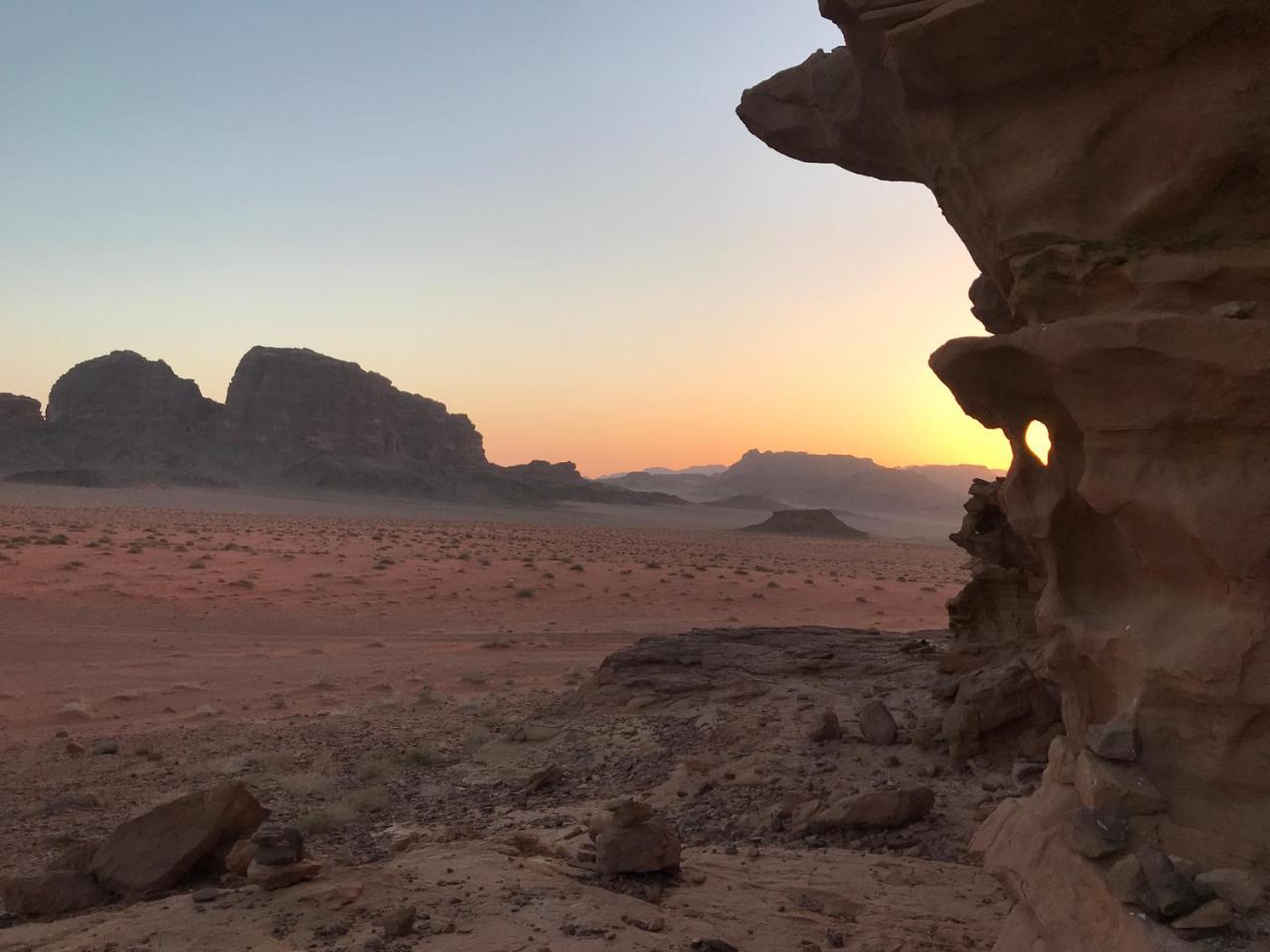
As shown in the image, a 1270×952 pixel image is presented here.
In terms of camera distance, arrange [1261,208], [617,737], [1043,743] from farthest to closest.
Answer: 1. [617,737]
2. [1043,743]
3. [1261,208]

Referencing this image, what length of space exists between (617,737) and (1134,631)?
6.67 meters

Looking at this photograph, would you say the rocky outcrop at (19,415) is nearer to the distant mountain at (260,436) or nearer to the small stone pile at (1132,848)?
Result: the distant mountain at (260,436)

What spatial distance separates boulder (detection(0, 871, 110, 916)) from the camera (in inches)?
229

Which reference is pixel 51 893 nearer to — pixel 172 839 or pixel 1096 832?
pixel 172 839

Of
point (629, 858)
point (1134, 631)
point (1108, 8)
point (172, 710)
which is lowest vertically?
point (172, 710)

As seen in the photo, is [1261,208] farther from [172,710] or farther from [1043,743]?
[172,710]

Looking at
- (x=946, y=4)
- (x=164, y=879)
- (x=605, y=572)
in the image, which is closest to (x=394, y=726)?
(x=164, y=879)

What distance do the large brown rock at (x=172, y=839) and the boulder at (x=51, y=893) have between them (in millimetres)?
132

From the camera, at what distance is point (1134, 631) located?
15.1 feet

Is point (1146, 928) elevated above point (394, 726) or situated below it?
above

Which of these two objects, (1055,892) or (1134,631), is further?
→ (1134,631)

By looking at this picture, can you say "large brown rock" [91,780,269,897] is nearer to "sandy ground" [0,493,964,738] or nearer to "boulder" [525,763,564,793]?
"boulder" [525,763,564,793]

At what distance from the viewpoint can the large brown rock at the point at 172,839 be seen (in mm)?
6102

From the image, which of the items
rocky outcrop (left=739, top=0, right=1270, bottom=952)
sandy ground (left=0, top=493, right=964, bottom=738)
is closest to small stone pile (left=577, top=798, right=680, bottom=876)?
rocky outcrop (left=739, top=0, right=1270, bottom=952)
